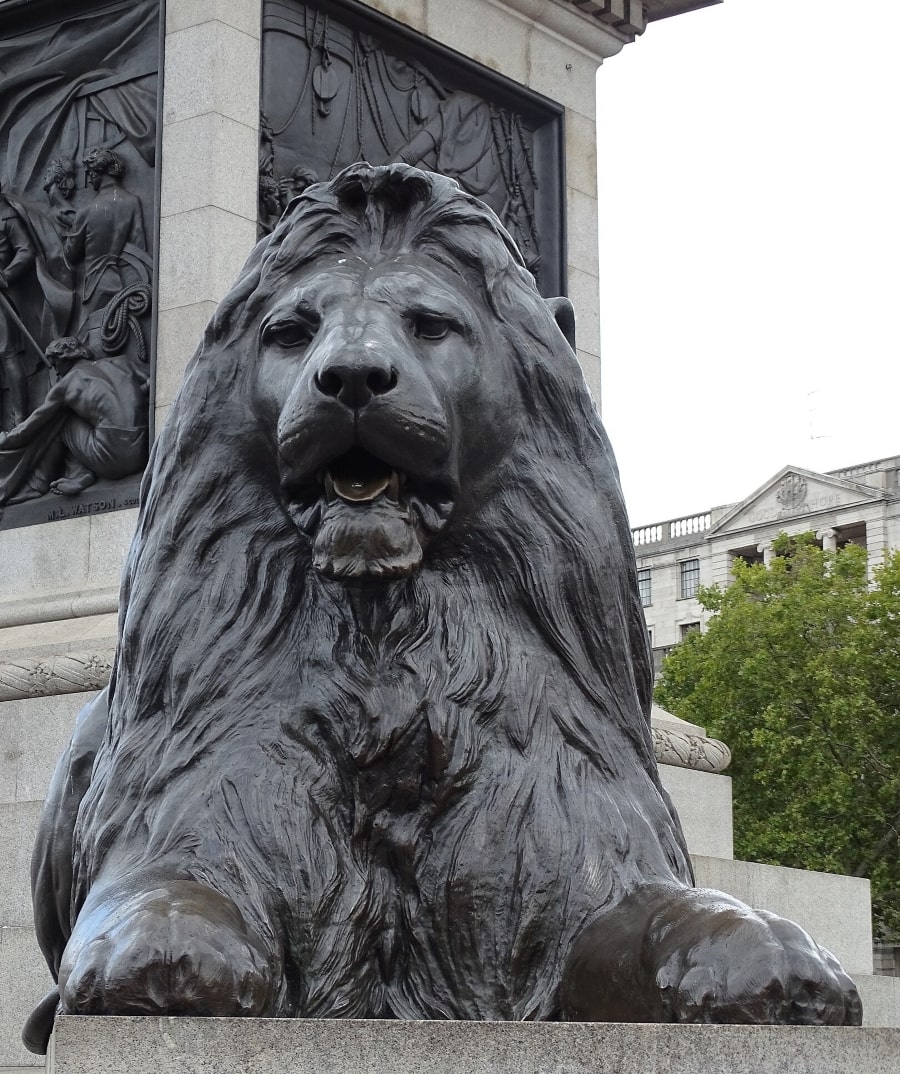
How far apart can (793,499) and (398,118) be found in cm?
4598

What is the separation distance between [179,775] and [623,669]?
75 cm

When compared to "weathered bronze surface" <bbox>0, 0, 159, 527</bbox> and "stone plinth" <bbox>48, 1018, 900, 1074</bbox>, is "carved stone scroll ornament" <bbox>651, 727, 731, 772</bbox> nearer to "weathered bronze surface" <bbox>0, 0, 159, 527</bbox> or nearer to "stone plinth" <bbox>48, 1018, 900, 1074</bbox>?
"weathered bronze surface" <bbox>0, 0, 159, 527</bbox>

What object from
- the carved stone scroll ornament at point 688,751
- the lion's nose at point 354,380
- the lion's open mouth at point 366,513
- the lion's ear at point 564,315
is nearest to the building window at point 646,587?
the carved stone scroll ornament at point 688,751

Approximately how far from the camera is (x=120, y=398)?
8.52 metres

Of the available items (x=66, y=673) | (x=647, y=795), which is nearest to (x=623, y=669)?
(x=647, y=795)

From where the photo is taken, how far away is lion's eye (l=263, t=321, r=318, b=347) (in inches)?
120

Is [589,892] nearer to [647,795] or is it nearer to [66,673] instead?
[647,795]

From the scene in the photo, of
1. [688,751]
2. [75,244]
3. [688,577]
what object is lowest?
[688,751]

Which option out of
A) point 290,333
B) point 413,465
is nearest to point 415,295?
Result: point 290,333

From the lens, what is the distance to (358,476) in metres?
2.91

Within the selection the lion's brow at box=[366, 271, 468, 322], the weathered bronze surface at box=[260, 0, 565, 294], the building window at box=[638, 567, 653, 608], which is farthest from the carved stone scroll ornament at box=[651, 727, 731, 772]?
the building window at box=[638, 567, 653, 608]

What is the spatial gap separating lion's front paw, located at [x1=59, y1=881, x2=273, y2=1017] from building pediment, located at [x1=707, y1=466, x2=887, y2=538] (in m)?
49.2

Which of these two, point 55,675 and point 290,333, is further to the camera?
point 55,675

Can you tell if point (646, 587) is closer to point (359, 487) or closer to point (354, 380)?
point (359, 487)
